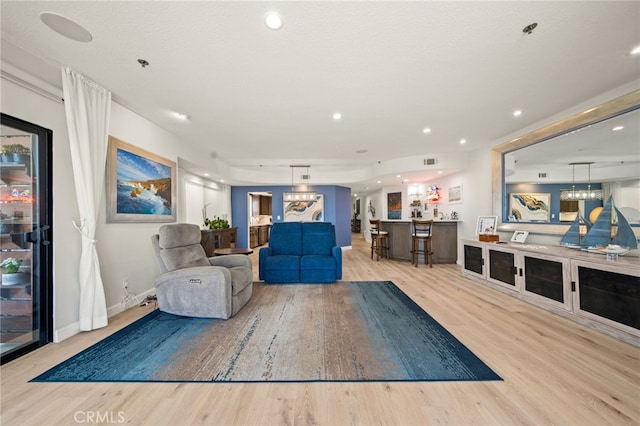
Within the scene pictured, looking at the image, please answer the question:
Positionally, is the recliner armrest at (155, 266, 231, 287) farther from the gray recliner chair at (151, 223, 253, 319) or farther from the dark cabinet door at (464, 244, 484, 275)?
the dark cabinet door at (464, 244, 484, 275)

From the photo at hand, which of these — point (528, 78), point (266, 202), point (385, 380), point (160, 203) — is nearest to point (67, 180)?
point (160, 203)

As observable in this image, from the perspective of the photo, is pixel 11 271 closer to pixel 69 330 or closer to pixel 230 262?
pixel 69 330

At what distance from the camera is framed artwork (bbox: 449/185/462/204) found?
5895 millimetres

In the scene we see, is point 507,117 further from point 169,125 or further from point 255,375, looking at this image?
point 169,125

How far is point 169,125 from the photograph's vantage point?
149 inches

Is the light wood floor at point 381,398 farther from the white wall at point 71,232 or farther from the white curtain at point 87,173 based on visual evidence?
the white wall at point 71,232

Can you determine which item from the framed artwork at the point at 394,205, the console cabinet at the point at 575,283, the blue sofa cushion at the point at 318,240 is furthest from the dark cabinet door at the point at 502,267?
the framed artwork at the point at 394,205

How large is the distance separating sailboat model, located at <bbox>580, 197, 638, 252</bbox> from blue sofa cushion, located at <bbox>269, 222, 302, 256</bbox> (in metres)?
4.05

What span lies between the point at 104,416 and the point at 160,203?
295 centimetres

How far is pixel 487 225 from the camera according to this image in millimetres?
4422

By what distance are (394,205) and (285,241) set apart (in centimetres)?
517

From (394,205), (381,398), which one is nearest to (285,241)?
(381,398)

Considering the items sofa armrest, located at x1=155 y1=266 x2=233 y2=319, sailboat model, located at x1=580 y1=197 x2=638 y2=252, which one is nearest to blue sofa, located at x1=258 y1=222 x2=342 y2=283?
sofa armrest, located at x1=155 y1=266 x2=233 y2=319

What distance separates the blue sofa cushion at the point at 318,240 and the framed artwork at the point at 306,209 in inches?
148
